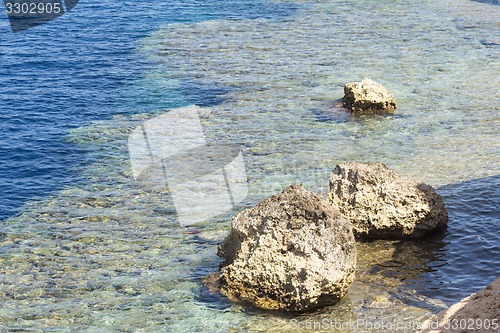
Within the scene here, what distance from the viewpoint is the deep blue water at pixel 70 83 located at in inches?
1073

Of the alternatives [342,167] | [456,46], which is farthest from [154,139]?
[456,46]

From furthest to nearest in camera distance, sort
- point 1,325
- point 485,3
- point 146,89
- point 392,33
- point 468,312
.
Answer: point 485,3, point 392,33, point 146,89, point 1,325, point 468,312

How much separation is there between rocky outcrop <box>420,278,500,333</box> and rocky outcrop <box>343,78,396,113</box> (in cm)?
1611

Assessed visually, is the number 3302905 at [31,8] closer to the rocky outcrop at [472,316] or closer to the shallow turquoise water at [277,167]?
the shallow turquoise water at [277,167]

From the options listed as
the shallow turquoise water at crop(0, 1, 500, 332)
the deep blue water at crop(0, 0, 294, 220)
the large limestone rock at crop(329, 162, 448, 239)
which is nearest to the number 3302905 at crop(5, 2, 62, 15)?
the deep blue water at crop(0, 0, 294, 220)

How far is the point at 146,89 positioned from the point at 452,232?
64.9 feet

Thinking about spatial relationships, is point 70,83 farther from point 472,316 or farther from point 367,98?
point 472,316

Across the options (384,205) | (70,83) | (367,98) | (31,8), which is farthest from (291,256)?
(31,8)

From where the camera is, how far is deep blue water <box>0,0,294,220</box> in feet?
89.4

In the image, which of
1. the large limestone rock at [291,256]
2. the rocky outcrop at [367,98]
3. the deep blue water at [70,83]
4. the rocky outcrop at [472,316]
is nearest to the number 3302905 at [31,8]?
the deep blue water at [70,83]

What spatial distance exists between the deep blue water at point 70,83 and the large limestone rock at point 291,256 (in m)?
10.0

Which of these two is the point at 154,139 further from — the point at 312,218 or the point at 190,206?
the point at 312,218

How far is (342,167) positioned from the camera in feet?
68.0

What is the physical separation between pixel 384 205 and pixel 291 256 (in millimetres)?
4230
